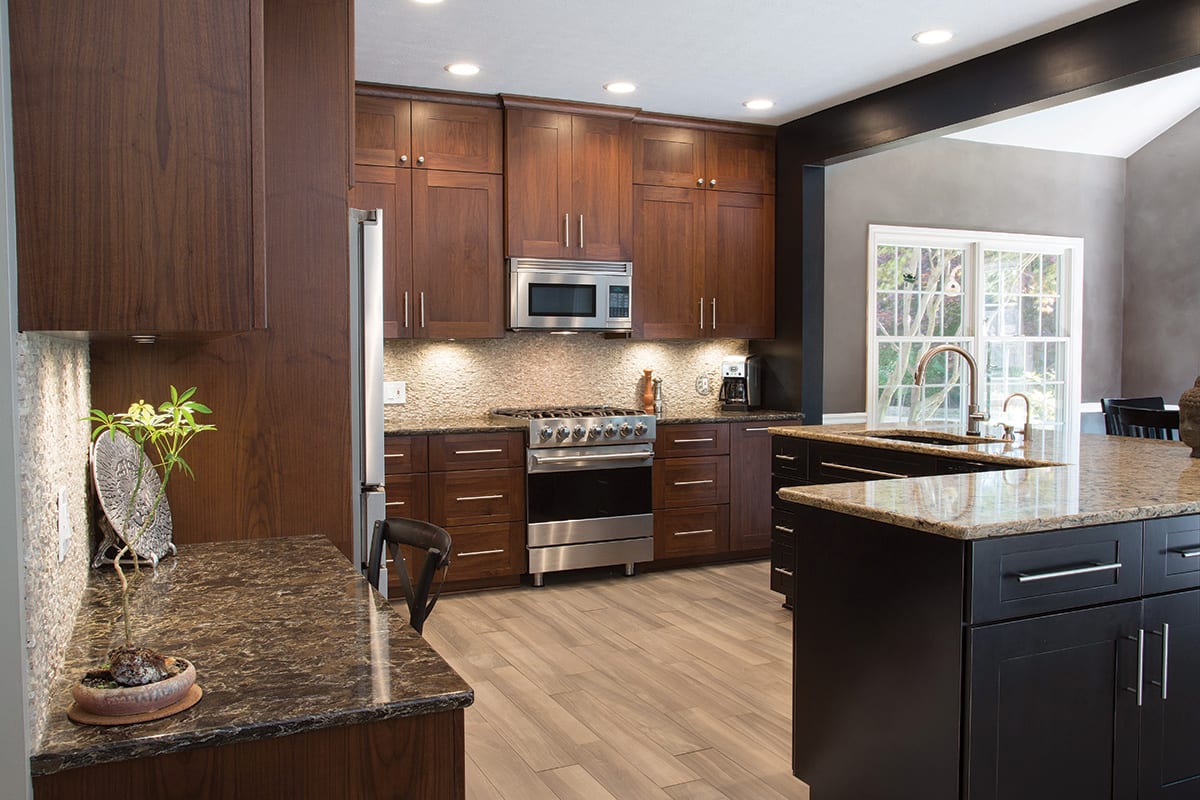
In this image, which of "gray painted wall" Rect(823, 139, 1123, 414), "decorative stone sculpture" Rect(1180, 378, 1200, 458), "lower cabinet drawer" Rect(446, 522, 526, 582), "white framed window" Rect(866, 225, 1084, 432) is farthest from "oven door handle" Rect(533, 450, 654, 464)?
"decorative stone sculpture" Rect(1180, 378, 1200, 458)

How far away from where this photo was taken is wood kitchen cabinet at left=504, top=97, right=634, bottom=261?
509cm

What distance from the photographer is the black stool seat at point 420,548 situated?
84.3 inches

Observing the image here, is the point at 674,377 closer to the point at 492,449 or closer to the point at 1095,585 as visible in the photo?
the point at 492,449

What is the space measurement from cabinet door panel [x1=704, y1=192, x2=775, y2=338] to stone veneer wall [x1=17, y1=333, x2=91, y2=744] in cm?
417

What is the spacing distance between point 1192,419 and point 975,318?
345 cm

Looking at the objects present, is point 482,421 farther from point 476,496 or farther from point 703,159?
point 703,159

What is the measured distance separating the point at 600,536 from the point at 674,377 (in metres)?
1.30

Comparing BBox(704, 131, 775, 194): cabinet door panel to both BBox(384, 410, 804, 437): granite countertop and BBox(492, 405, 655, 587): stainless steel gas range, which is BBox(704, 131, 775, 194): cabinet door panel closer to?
BBox(384, 410, 804, 437): granite countertop

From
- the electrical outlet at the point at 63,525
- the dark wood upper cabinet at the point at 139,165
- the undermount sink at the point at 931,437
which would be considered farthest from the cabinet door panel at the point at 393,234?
the dark wood upper cabinet at the point at 139,165

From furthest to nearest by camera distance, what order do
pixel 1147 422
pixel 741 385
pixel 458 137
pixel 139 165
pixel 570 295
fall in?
pixel 741 385, pixel 570 295, pixel 458 137, pixel 1147 422, pixel 139 165

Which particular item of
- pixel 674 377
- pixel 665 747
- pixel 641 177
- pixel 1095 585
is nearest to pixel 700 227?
pixel 641 177

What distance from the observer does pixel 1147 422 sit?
4.75 m

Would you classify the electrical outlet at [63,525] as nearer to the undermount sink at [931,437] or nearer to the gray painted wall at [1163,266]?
the undermount sink at [931,437]

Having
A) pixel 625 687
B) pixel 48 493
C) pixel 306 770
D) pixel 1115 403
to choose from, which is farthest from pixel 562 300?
pixel 306 770
